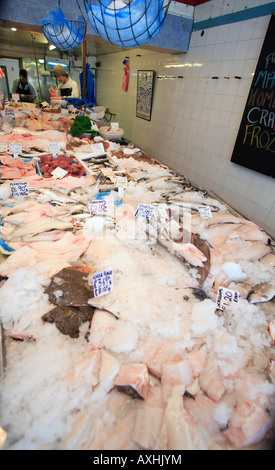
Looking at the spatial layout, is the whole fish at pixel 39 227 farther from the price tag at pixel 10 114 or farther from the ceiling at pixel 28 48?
the ceiling at pixel 28 48

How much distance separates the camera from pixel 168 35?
522cm

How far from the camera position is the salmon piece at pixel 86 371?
130 cm

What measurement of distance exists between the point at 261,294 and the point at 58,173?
3075 mm

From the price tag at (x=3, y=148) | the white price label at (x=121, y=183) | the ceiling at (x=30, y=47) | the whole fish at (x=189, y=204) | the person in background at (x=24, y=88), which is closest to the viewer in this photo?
the whole fish at (x=189, y=204)

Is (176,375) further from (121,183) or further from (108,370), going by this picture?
(121,183)

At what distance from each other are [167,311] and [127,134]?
29.2 feet

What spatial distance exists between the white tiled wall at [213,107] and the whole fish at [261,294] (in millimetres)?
2481

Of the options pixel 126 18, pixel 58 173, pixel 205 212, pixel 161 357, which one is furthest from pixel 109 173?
pixel 161 357

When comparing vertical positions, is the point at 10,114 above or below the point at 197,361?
above

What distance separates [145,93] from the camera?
24.8 ft

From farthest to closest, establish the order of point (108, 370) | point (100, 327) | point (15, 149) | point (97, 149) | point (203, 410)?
1. point (97, 149)
2. point (15, 149)
3. point (100, 327)
4. point (108, 370)
5. point (203, 410)

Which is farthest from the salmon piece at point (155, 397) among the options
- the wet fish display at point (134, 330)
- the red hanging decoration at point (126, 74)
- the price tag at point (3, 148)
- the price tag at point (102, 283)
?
the red hanging decoration at point (126, 74)
